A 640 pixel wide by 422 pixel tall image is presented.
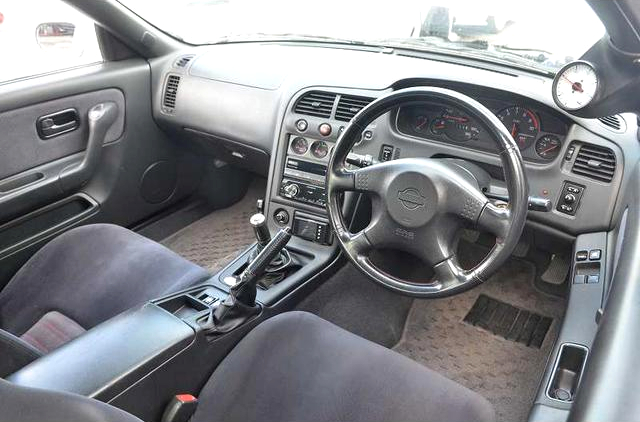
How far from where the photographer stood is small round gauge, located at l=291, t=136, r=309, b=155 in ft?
6.61

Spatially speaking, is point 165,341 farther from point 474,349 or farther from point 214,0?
point 214,0

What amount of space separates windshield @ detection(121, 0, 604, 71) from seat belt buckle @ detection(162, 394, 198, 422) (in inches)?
52.1

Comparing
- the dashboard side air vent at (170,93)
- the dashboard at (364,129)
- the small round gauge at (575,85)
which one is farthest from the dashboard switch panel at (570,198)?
the dashboard side air vent at (170,93)

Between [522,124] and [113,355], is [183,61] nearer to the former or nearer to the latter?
[522,124]

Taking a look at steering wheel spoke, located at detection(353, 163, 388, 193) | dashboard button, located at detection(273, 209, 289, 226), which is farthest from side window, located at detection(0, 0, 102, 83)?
steering wheel spoke, located at detection(353, 163, 388, 193)

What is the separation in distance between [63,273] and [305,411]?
0.87m

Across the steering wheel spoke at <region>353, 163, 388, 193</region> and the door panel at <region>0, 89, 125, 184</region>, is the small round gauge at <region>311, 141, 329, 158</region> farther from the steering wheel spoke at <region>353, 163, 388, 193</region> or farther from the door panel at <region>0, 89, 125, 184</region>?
the door panel at <region>0, 89, 125, 184</region>

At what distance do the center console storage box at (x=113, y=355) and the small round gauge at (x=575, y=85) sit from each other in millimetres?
1019

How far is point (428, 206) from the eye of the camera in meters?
1.42

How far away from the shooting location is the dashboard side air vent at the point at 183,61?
257cm

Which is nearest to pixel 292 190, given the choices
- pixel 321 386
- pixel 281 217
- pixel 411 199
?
pixel 281 217

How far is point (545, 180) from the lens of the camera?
1696 millimetres

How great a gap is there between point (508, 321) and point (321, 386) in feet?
3.45

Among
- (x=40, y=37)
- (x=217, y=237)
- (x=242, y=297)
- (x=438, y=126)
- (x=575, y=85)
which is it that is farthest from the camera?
(x=217, y=237)
